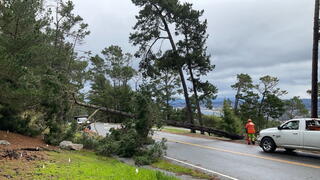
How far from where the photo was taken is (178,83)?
66812 millimetres

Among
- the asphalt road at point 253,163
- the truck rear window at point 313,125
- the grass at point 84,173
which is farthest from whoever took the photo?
the truck rear window at point 313,125

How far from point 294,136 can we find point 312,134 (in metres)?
0.92

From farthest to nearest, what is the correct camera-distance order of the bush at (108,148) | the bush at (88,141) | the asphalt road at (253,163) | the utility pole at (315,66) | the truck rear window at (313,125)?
the utility pole at (315,66)
the bush at (88,141)
the bush at (108,148)
the truck rear window at (313,125)
the asphalt road at (253,163)

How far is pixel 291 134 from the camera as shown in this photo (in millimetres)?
14297

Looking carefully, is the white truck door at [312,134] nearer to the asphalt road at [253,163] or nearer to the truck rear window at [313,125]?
the truck rear window at [313,125]

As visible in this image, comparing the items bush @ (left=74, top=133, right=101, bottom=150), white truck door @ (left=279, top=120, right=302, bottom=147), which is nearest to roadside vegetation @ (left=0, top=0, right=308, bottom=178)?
bush @ (left=74, top=133, right=101, bottom=150)

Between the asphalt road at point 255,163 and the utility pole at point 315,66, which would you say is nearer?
the asphalt road at point 255,163

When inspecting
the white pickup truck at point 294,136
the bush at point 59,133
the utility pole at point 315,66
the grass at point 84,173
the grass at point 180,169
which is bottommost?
the grass at point 180,169

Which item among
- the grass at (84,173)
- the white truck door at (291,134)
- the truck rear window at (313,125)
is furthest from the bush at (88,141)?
the truck rear window at (313,125)

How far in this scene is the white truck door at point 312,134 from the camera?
519 inches

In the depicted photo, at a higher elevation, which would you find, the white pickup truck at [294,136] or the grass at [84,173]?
the white pickup truck at [294,136]

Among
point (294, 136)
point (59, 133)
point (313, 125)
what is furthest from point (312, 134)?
point (59, 133)

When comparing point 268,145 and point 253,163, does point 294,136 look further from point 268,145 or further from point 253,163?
point 253,163

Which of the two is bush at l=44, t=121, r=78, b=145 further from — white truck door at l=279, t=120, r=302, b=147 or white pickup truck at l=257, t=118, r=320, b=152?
white truck door at l=279, t=120, r=302, b=147
